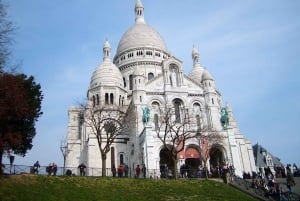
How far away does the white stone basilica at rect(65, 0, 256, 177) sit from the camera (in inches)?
1705

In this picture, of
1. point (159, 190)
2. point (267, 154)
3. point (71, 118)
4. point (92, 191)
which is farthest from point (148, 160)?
point (267, 154)

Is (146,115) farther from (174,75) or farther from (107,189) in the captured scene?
(107,189)

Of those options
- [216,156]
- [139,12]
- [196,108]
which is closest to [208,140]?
[216,156]

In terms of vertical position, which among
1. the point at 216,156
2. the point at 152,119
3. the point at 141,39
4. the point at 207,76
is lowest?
the point at 216,156

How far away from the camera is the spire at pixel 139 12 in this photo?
258ft

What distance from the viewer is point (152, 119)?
48.6m

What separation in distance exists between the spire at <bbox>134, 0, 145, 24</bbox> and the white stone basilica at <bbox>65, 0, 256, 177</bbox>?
63.1 feet

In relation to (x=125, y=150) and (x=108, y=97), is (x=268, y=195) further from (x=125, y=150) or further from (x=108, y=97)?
(x=108, y=97)

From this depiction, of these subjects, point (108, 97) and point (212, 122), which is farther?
point (108, 97)

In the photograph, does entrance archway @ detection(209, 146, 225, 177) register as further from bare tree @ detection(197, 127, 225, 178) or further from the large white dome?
the large white dome

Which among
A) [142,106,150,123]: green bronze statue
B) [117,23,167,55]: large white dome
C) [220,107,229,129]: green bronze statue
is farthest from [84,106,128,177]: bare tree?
[117,23,167,55]: large white dome

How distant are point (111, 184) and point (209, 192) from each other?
778cm

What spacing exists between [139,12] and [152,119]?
39.4 meters

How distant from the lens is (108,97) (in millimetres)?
54812
